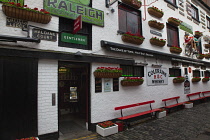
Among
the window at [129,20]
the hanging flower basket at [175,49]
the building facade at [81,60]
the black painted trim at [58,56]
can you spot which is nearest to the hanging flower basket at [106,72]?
the building facade at [81,60]

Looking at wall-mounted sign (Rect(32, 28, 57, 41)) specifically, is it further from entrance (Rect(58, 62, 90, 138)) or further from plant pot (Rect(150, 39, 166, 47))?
plant pot (Rect(150, 39, 166, 47))

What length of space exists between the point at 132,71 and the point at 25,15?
241 inches

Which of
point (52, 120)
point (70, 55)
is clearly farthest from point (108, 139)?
point (70, 55)

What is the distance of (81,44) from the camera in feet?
21.5

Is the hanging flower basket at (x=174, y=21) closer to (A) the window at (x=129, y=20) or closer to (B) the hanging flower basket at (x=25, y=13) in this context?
(A) the window at (x=129, y=20)

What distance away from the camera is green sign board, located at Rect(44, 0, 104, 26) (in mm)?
5700

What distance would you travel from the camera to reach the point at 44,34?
5.46m

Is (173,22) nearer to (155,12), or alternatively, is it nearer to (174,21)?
(174,21)

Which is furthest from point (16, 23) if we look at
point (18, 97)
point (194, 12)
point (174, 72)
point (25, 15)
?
point (194, 12)

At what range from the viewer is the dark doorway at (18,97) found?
15.1ft

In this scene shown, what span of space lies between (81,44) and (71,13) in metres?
1.40

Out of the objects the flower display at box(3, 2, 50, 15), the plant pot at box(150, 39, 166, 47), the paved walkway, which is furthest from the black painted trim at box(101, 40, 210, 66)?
the paved walkway

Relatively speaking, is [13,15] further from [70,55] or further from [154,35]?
[154,35]

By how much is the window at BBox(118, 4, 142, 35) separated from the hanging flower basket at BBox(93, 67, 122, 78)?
8.28ft
